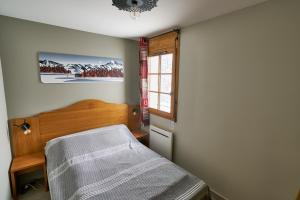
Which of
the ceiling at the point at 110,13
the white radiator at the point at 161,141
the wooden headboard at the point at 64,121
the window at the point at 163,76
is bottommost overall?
the white radiator at the point at 161,141

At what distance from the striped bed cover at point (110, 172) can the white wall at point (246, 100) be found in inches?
21.0

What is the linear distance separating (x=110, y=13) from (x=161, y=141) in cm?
187

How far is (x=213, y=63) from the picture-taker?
68.6 inches

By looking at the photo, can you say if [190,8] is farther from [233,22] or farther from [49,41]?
[49,41]

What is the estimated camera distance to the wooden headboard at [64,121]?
75.7 inches

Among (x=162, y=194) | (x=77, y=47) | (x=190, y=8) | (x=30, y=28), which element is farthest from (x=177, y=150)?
(x=30, y=28)

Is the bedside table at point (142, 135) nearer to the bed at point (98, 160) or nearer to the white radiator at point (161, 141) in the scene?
the white radiator at point (161, 141)

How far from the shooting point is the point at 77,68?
2.22m

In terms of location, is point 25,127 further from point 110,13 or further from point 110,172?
point 110,13

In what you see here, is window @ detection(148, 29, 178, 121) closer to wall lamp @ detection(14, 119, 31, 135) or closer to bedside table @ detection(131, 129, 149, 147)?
bedside table @ detection(131, 129, 149, 147)

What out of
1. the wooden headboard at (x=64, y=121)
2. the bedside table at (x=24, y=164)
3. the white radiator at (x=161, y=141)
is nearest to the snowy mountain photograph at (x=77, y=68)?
the wooden headboard at (x=64, y=121)

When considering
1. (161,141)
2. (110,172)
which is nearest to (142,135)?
(161,141)

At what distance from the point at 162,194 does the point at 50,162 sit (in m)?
1.32

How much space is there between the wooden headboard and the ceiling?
1108 mm
